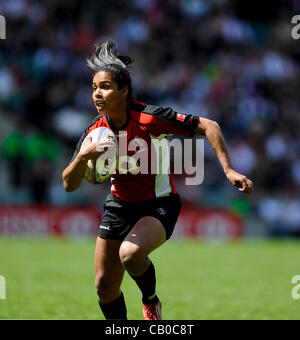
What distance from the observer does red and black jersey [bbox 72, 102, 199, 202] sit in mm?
4949

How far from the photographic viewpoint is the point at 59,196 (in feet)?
49.5

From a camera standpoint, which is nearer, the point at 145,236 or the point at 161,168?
the point at 145,236

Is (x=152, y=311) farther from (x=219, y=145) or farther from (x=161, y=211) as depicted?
(x=219, y=145)

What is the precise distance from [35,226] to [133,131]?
1036 centimetres

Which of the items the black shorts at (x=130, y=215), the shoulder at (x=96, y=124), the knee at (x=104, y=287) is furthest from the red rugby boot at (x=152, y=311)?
the shoulder at (x=96, y=124)

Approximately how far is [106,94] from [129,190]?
30.2 inches

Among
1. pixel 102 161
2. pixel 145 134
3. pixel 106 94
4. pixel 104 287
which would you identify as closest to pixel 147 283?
pixel 104 287

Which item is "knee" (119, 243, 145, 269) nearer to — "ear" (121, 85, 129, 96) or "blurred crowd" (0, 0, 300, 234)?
"ear" (121, 85, 129, 96)

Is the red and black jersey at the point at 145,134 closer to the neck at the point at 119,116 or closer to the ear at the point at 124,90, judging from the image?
the neck at the point at 119,116

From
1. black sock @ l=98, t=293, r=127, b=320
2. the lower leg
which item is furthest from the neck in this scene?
→ black sock @ l=98, t=293, r=127, b=320

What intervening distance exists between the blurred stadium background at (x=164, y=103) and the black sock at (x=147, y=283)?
7.14m

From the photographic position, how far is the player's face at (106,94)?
4.88 m

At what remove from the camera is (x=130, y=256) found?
15.3 feet
